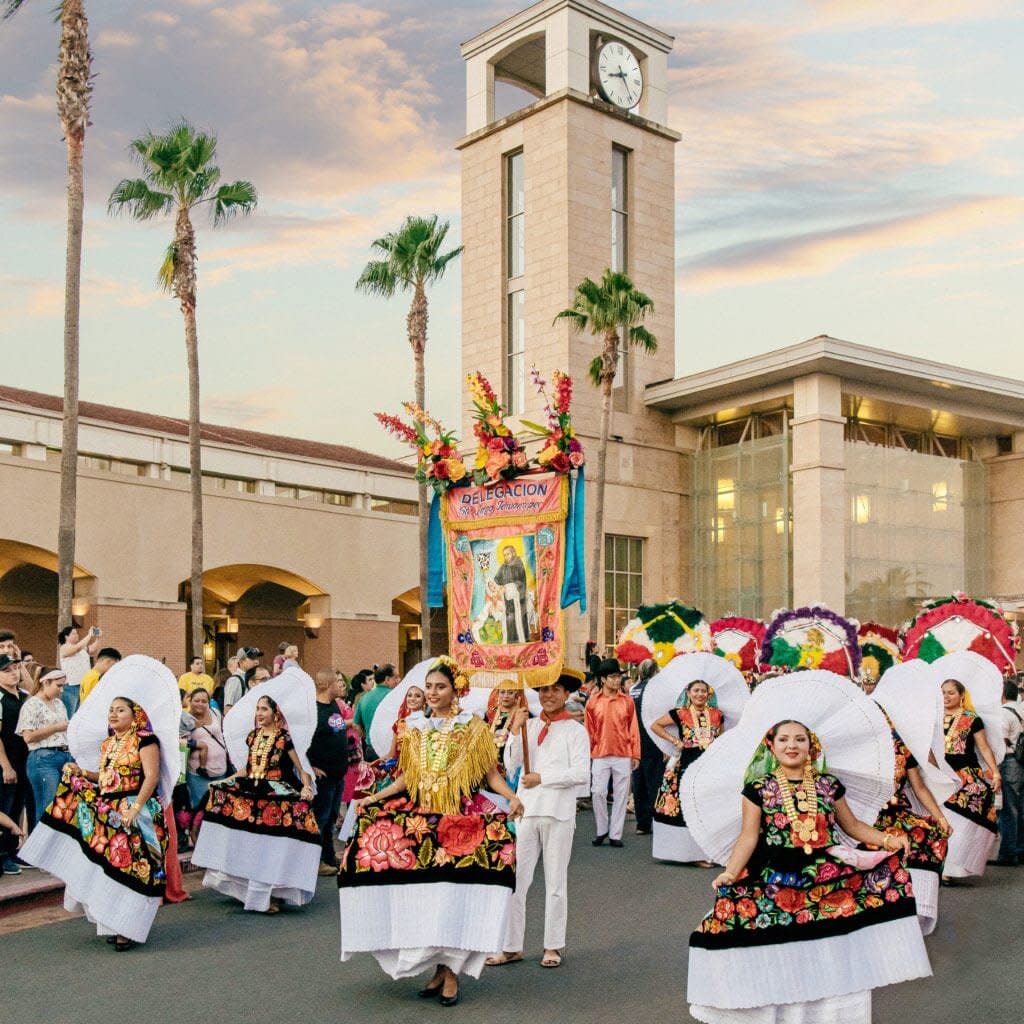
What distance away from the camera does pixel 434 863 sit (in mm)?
7770

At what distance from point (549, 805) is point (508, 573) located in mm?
1796

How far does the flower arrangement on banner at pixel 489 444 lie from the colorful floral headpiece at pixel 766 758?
9.81 feet

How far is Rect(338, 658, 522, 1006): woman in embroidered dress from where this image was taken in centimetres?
764

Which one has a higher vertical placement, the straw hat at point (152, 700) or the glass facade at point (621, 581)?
the glass facade at point (621, 581)

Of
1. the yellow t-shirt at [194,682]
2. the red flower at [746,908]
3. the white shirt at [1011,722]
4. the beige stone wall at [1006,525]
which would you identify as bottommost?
the red flower at [746,908]

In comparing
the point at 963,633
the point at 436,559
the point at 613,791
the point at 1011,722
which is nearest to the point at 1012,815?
the point at 1011,722

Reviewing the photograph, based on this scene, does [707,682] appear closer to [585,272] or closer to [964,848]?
[964,848]

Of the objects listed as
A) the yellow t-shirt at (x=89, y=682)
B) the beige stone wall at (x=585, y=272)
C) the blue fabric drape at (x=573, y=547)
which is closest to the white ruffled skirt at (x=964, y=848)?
the blue fabric drape at (x=573, y=547)

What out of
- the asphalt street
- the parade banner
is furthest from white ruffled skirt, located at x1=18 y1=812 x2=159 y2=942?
the parade banner

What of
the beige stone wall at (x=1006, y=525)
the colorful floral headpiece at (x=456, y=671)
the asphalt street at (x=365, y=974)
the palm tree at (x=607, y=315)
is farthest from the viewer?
the beige stone wall at (x=1006, y=525)

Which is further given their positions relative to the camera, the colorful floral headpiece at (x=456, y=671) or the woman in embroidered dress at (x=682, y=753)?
the woman in embroidered dress at (x=682, y=753)

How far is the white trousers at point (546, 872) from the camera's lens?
852 cm

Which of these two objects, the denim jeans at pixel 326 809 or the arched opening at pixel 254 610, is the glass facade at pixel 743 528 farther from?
the denim jeans at pixel 326 809

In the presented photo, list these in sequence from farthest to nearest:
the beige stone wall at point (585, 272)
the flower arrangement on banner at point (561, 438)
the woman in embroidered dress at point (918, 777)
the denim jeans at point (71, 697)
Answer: the beige stone wall at point (585, 272) → the denim jeans at point (71, 697) → the flower arrangement on banner at point (561, 438) → the woman in embroidered dress at point (918, 777)
